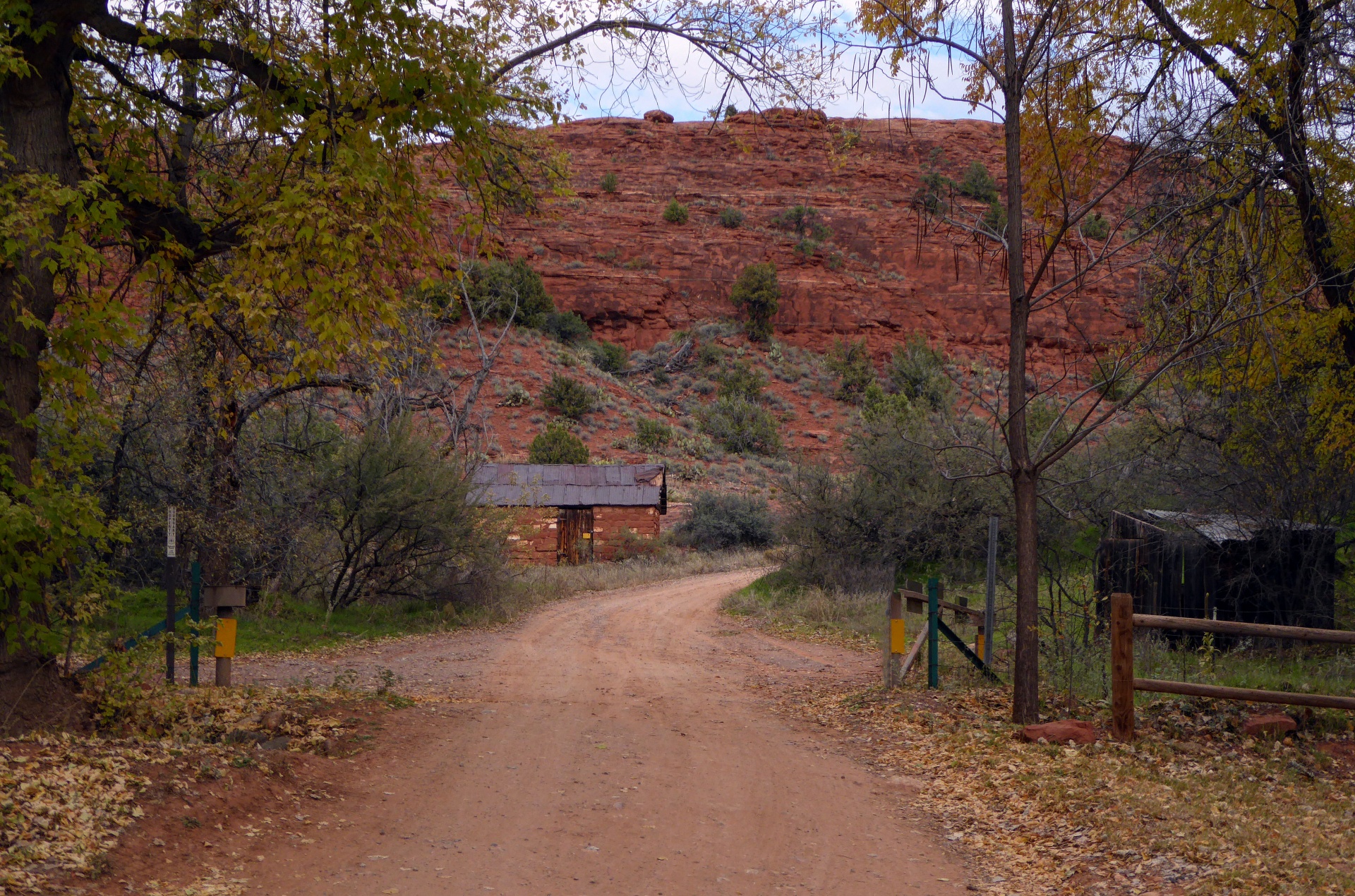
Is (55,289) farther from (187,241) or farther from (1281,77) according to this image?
(1281,77)

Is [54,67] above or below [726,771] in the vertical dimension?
above

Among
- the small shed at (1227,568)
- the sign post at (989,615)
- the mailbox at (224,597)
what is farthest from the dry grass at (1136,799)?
the mailbox at (224,597)

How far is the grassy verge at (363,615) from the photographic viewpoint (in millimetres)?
14570

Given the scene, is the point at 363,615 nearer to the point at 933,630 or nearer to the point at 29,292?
the point at 933,630

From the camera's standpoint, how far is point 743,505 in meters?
37.2

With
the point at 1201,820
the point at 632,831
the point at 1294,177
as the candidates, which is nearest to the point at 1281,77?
the point at 1294,177

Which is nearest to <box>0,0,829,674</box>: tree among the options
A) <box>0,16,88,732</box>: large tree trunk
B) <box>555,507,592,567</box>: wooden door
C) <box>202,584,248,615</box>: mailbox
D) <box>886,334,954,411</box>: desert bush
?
<box>0,16,88,732</box>: large tree trunk

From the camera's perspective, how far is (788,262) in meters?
69.7

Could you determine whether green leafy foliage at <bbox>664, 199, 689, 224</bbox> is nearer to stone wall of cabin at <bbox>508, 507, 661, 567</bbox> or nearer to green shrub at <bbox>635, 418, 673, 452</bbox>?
green shrub at <bbox>635, 418, 673, 452</bbox>

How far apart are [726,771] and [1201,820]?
10.4 ft

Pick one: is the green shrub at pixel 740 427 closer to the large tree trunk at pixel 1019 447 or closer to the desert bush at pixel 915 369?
the desert bush at pixel 915 369

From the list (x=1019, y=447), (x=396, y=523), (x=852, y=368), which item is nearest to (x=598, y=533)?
(x=396, y=523)

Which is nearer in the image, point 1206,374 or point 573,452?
point 1206,374

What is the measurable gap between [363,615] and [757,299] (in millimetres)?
49847
